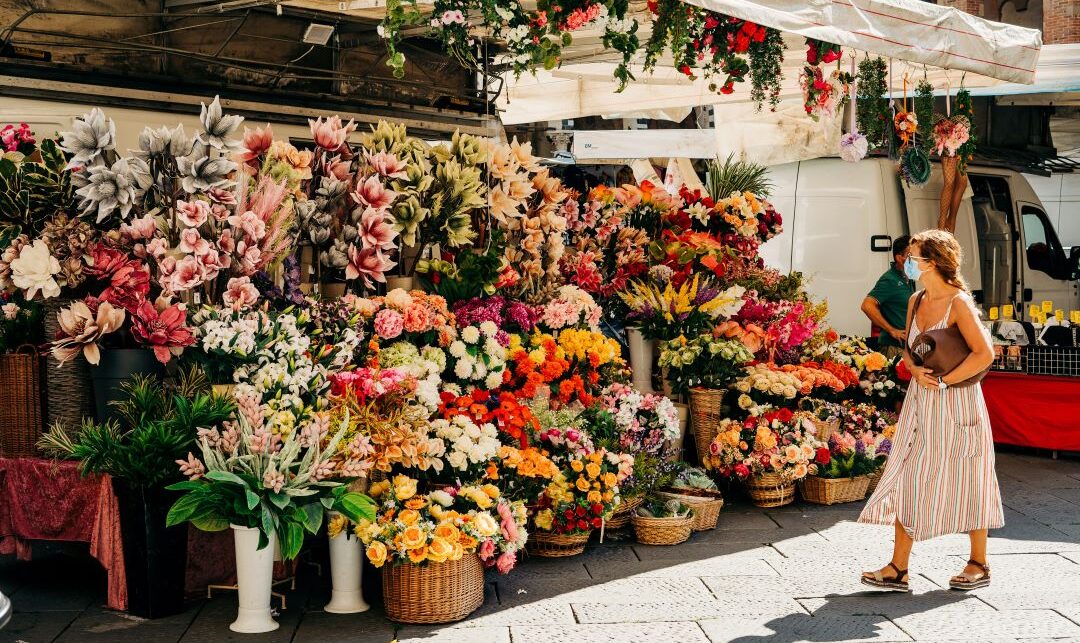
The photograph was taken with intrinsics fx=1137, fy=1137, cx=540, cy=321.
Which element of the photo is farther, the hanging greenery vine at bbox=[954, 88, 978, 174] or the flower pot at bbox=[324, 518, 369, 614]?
the hanging greenery vine at bbox=[954, 88, 978, 174]

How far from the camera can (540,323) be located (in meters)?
6.64

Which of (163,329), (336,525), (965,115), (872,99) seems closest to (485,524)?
(336,525)

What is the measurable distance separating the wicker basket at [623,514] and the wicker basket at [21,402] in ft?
10.0

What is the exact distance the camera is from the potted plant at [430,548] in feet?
16.5

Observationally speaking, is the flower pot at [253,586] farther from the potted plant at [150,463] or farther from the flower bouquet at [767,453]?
the flower bouquet at [767,453]

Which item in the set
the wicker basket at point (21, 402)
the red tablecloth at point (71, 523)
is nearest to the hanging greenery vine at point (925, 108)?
the red tablecloth at point (71, 523)

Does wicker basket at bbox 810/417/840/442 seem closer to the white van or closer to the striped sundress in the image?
the striped sundress

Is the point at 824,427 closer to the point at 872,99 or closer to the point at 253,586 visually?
the point at 872,99

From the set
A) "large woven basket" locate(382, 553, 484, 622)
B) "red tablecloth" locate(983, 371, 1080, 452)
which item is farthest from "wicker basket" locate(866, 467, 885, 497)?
"large woven basket" locate(382, 553, 484, 622)

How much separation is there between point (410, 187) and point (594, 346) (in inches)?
57.4

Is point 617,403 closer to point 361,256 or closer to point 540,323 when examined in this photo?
point 540,323

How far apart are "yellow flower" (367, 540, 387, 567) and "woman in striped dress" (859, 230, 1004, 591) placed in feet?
7.69

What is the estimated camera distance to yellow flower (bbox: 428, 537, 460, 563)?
196 inches

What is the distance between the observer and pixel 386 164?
573cm
